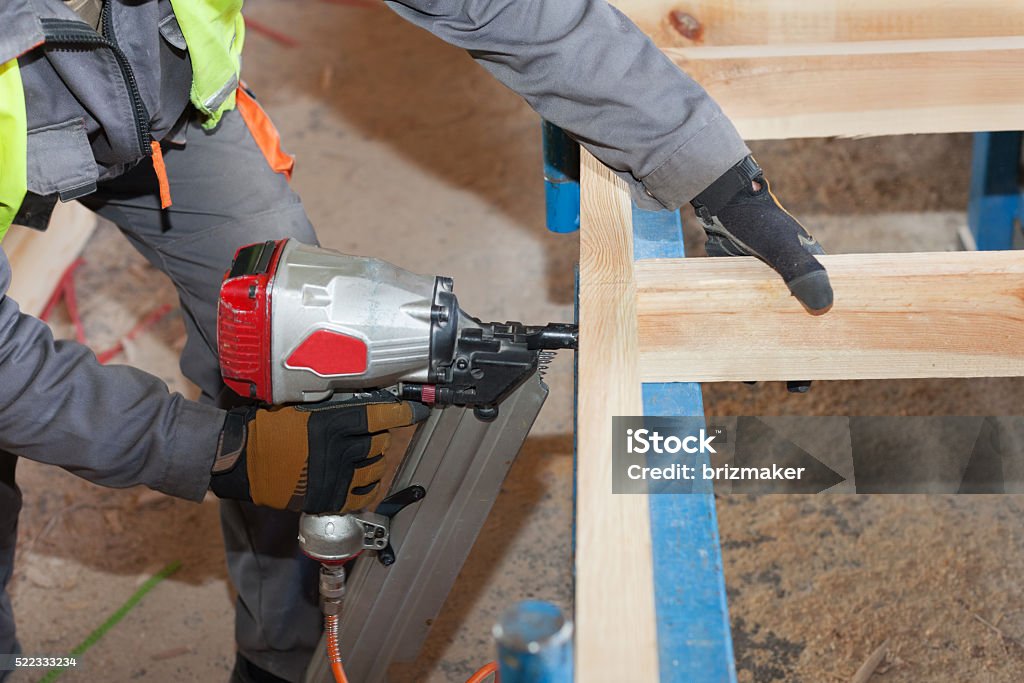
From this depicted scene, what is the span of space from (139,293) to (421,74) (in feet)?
5.03

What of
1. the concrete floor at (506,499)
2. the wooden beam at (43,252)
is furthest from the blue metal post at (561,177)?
the wooden beam at (43,252)

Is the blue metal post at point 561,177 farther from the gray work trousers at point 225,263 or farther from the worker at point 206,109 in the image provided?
the gray work trousers at point 225,263

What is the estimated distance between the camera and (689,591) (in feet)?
3.48

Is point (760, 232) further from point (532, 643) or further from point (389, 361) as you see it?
point (532, 643)

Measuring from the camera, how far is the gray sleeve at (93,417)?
135 centimetres

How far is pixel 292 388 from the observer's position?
4.42ft

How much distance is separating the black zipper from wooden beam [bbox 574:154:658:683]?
0.67 metres

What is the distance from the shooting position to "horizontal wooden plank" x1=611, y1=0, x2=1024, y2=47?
184 centimetres

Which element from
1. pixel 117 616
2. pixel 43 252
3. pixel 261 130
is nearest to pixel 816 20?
pixel 261 130

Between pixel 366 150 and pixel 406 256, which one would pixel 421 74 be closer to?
pixel 366 150

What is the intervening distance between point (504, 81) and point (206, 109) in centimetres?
51

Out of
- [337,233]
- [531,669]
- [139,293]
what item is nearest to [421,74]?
[337,233]

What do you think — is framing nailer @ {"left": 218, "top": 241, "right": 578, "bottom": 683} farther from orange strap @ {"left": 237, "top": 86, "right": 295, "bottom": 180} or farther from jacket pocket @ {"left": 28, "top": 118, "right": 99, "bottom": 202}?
orange strap @ {"left": 237, "top": 86, "right": 295, "bottom": 180}

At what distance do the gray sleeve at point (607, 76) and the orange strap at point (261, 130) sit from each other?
0.52 m
